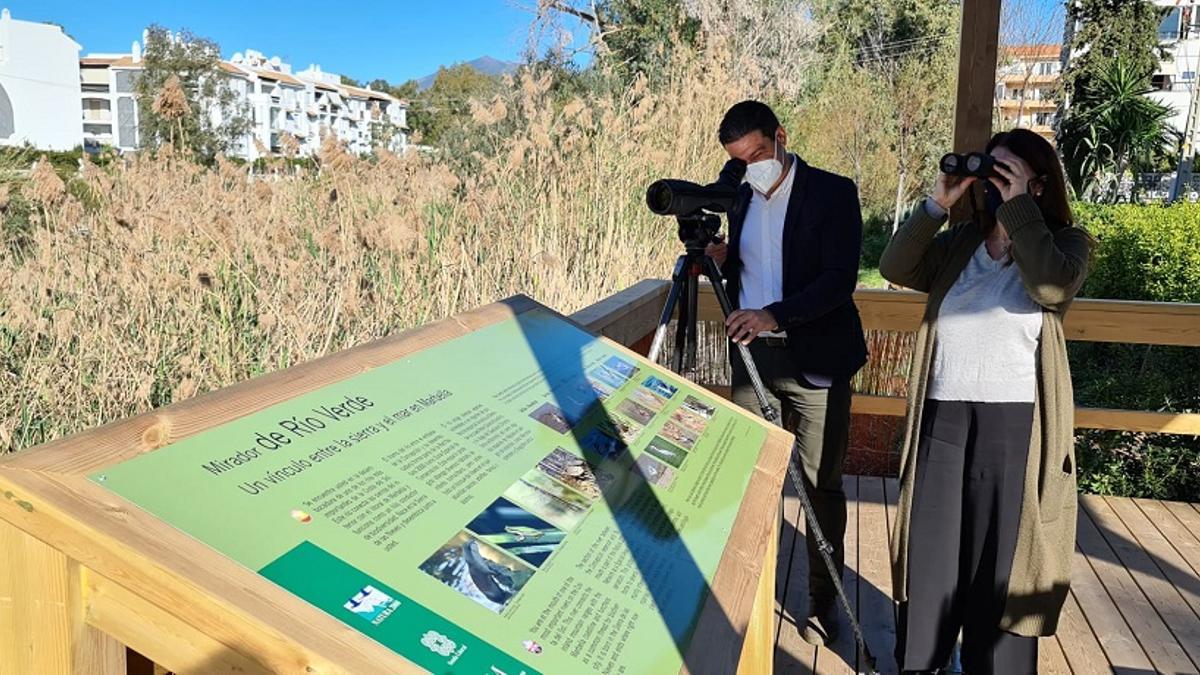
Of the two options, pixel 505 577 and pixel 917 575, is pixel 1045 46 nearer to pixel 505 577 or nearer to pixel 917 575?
pixel 917 575

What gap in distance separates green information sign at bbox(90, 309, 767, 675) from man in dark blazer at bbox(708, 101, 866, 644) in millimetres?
1016

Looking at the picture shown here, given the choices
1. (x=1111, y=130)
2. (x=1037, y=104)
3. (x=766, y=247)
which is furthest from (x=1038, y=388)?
(x=1037, y=104)

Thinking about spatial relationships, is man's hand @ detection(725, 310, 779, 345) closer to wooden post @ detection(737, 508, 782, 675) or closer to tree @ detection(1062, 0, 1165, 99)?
wooden post @ detection(737, 508, 782, 675)

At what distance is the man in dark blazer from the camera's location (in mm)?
2496

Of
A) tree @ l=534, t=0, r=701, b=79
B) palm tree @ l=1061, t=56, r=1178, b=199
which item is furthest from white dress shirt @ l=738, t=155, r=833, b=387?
palm tree @ l=1061, t=56, r=1178, b=199

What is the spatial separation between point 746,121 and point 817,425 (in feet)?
2.74

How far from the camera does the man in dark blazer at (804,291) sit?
2496 millimetres

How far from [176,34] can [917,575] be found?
15067 mm

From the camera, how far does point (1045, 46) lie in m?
17.3

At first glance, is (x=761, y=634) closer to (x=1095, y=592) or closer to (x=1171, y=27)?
(x=1095, y=592)

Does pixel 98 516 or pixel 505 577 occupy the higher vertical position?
pixel 98 516

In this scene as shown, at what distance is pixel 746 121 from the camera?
245 centimetres

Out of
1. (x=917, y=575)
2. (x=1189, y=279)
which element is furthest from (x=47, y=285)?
(x=1189, y=279)

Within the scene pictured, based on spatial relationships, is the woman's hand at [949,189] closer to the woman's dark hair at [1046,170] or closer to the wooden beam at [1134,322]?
the woman's dark hair at [1046,170]
